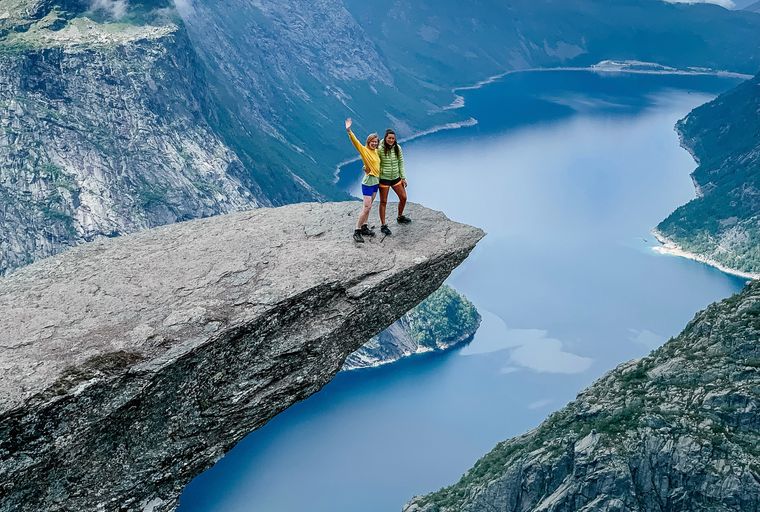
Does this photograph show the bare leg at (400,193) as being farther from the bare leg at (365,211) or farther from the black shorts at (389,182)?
the bare leg at (365,211)

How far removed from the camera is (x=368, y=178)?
27578mm

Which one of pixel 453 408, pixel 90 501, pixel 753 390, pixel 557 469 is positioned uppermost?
pixel 90 501

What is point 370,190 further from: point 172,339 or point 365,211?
point 172,339

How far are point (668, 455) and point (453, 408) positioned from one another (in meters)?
80.5

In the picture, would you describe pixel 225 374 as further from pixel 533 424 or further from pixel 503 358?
pixel 503 358

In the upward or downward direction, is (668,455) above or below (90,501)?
below

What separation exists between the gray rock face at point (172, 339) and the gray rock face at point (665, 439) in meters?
54.3

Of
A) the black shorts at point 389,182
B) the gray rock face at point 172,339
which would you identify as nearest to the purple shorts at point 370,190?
the black shorts at point 389,182

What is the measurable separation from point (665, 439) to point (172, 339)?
63286mm

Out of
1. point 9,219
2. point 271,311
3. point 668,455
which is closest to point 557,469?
point 668,455

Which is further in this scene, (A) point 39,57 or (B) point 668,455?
(A) point 39,57

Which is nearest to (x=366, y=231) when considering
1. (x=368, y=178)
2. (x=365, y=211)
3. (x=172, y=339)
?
(x=365, y=211)

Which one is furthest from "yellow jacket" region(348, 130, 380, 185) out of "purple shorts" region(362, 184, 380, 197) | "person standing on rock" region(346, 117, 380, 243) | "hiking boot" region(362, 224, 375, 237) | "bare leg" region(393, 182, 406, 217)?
"hiking boot" region(362, 224, 375, 237)

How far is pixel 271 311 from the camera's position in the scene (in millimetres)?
23188
